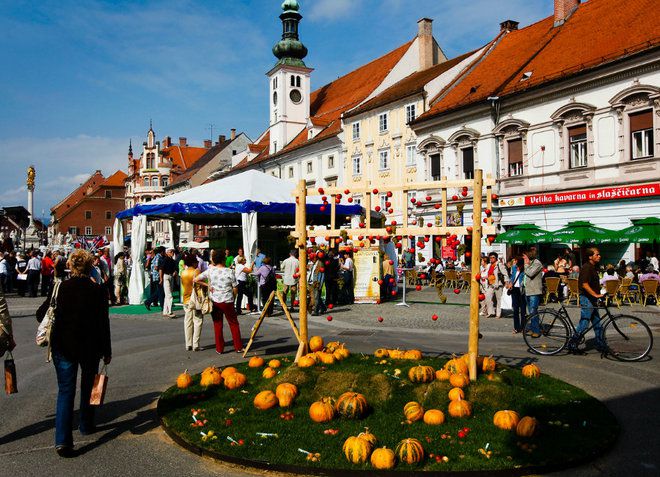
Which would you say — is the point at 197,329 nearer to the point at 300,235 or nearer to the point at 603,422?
the point at 300,235

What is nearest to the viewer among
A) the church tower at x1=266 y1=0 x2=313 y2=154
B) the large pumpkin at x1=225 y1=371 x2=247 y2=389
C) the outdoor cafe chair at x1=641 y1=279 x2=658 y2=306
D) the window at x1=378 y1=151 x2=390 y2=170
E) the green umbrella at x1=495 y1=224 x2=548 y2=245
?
the large pumpkin at x1=225 y1=371 x2=247 y2=389

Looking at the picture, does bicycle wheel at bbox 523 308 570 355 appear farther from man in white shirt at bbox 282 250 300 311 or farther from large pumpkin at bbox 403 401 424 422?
man in white shirt at bbox 282 250 300 311

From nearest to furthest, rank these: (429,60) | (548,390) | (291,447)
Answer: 1. (291,447)
2. (548,390)
3. (429,60)

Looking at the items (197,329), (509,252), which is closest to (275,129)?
(509,252)

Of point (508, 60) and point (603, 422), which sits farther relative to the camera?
point (508, 60)

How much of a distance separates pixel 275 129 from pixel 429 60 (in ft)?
62.5

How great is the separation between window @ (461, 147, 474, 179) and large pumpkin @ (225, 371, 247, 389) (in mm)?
27641

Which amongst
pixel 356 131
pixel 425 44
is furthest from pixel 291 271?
pixel 425 44

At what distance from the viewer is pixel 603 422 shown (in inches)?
245

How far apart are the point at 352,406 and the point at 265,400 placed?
1.08 meters

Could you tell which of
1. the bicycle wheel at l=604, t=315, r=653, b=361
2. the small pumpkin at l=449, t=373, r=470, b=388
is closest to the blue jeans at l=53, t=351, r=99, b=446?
the small pumpkin at l=449, t=373, r=470, b=388

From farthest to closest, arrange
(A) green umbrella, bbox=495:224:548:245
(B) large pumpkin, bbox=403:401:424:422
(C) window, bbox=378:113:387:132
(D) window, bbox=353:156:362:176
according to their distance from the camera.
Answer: (D) window, bbox=353:156:362:176
(C) window, bbox=378:113:387:132
(A) green umbrella, bbox=495:224:548:245
(B) large pumpkin, bbox=403:401:424:422

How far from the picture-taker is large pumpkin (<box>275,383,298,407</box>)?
22.4ft

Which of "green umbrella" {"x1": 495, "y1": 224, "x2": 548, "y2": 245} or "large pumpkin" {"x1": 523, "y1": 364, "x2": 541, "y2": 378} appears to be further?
"green umbrella" {"x1": 495, "y1": 224, "x2": 548, "y2": 245}
